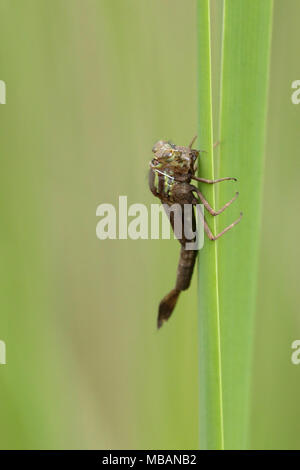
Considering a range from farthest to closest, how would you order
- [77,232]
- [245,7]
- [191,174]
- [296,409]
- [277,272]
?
[77,232] < [277,272] < [296,409] < [191,174] < [245,7]

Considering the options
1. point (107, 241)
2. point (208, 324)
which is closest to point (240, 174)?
point (208, 324)

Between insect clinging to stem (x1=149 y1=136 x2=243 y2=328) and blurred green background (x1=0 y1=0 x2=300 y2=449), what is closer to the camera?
insect clinging to stem (x1=149 y1=136 x2=243 y2=328)

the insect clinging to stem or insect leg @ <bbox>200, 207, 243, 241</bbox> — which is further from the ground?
the insect clinging to stem

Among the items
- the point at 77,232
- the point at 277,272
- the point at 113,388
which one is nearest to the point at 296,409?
the point at 277,272

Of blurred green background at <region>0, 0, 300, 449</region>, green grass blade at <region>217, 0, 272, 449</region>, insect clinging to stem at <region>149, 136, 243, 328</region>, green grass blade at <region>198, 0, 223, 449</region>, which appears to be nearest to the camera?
green grass blade at <region>198, 0, 223, 449</region>

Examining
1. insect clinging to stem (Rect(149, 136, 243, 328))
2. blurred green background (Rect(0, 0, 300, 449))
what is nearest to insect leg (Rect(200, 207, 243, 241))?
insect clinging to stem (Rect(149, 136, 243, 328))

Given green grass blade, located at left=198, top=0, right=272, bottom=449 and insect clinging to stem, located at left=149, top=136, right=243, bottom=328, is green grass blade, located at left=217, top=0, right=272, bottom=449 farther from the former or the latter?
insect clinging to stem, located at left=149, top=136, right=243, bottom=328

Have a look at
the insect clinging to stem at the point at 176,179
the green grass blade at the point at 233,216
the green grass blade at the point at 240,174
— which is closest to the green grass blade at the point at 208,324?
the green grass blade at the point at 233,216

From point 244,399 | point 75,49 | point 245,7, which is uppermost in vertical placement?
point 75,49

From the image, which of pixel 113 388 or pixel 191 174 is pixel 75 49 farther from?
pixel 113 388

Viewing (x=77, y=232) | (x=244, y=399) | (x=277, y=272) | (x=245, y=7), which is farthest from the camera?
(x=77, y=232)
